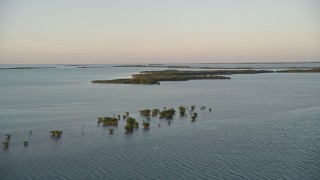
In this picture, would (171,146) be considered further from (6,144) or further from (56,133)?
(6,144)

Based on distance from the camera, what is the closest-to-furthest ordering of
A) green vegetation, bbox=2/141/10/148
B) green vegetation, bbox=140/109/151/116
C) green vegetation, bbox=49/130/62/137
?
green vegetation, bbox=2/141/10/148 → green vegetation, bbox=49/130/62/137 → green vegetation, bbox=140/109/151/116

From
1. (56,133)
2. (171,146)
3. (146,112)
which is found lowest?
(171,146)

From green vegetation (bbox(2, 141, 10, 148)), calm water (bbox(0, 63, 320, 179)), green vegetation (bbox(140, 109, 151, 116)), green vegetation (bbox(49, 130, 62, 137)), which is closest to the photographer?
calm water (bbox(0, 63, 320, 179))

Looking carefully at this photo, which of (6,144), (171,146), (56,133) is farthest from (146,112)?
(6,144)

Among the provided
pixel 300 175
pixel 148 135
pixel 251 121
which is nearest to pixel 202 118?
pixel 251 121

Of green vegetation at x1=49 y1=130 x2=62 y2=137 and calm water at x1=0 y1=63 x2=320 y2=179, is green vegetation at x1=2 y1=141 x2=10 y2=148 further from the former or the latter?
green vegetation at x1=49 y1=130 x2=62 y2=137

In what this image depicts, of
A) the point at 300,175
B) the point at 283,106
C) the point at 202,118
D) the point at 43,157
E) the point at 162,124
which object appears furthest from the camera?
the point at 283,106

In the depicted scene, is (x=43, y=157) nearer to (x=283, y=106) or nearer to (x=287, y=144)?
(x=287, y=144)

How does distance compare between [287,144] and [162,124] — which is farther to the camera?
[162,124]

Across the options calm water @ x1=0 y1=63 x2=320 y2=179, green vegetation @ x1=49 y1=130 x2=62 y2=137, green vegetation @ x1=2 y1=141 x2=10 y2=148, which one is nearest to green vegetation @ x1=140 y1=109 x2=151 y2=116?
calm water @ x1=0 y1=63 x2=320 y2=179

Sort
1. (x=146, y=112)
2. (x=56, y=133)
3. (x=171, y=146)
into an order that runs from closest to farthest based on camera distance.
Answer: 1. (x=171, y=146)
2. (x=56, y=133)
3. (x=146, y=112)

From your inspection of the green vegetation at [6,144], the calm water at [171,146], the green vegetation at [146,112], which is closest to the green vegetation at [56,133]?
the calm water at [171,146]
